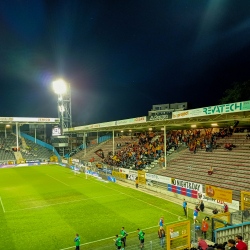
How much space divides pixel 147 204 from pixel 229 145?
1089 cm

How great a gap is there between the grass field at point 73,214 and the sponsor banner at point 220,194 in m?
2.71

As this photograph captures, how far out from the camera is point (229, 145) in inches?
891

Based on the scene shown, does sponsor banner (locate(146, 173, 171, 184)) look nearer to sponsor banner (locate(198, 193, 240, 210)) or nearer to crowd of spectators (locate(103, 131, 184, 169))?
crowd of spectators (locate(103, 131, 184, 169))

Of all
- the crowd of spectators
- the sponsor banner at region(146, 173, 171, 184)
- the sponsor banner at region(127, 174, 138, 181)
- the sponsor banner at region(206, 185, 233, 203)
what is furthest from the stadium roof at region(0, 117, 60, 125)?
the sponsor banner at region(206, 185, 233, 203)

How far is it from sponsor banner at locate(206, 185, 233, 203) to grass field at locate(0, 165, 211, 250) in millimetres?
2706

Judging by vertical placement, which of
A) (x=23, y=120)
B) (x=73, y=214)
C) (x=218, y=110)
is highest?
(x=23, y=120)

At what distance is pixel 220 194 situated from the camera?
54.3ft

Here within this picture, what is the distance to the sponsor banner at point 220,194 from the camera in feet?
52.3

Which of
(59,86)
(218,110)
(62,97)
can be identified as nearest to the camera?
(218,110)

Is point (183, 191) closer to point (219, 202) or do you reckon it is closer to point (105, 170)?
point (219, 202)

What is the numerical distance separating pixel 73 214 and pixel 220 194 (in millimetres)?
11460

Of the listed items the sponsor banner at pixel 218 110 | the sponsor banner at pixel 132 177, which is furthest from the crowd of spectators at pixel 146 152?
the sponsor banner at pixel 218 110

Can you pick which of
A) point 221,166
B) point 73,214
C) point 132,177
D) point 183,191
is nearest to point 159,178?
point 183,191

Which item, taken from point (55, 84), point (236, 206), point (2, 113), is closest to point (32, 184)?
point (236, 206)
